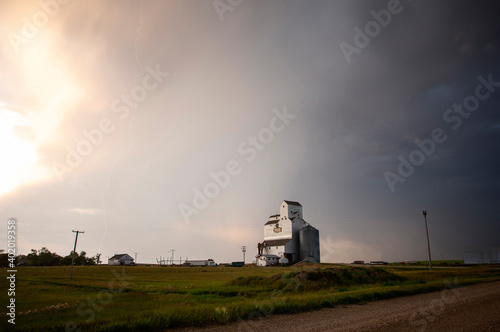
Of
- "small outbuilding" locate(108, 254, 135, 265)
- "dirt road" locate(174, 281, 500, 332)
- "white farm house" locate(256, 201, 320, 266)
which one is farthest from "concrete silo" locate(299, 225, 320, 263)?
"small outbuilding" locate(108, 254, 135, 265)

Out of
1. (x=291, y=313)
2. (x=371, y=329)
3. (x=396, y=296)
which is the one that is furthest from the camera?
(x=396, y=296)

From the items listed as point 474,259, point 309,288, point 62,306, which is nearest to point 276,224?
point 474,259

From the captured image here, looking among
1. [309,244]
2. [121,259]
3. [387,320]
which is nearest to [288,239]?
[309,244]

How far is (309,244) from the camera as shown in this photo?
9212 cm

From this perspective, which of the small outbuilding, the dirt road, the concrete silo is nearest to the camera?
the dirt road

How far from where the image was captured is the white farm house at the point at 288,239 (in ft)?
304

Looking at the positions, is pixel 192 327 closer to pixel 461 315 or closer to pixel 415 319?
pixel 415 319

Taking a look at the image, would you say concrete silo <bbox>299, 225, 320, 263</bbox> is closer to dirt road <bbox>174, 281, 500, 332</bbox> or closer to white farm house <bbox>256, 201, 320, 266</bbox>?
white farm house <bbox>256, 201, 320, 266</bbox>

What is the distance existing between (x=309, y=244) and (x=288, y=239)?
25.0ft

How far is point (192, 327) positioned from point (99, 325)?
158 inches

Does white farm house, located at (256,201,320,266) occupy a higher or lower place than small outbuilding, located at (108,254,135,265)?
higher

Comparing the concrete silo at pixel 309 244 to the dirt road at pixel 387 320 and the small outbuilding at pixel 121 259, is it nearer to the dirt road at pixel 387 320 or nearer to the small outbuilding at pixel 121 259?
the dirt road at pixel 387 320

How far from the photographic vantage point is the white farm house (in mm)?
92562

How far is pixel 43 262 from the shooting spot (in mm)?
129250
